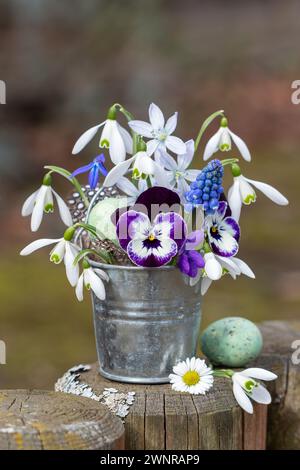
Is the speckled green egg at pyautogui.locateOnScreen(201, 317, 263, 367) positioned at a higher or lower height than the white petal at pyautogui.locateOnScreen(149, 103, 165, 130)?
lower

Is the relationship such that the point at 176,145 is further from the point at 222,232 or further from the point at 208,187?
the point at 222,232

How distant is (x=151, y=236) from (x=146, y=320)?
10.1 inches

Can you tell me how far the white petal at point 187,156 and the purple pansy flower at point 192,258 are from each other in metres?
0.19

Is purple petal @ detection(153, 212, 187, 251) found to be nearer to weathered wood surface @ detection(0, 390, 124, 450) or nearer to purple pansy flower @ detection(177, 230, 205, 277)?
purple pansy flower @ detection(177, 230, 205, 277)

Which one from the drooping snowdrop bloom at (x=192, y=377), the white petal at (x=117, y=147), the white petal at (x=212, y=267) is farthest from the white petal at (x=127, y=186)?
the drooping snowdrop bloom at (x=192, y=377)

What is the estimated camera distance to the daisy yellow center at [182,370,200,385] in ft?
7.57

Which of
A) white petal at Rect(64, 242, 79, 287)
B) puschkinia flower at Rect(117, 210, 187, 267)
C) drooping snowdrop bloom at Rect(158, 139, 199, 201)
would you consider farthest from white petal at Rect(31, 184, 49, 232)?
drooping snowdrop bloom at Rect(158, 139, 199, 201)

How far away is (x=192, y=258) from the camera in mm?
2227

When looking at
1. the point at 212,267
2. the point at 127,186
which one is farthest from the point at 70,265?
the point at 212,267

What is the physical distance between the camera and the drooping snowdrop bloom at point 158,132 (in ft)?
7.23
